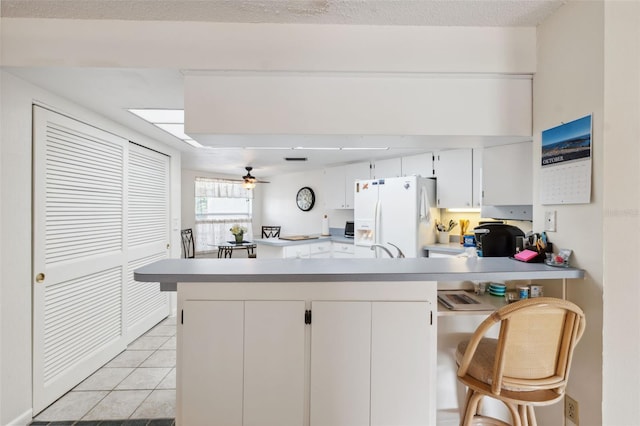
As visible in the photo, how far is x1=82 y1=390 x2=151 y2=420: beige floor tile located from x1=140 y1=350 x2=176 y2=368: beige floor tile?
→ 36cm

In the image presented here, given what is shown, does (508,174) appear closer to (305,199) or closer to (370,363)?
(370,363)

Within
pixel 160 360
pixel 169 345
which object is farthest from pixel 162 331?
pixel 160 360

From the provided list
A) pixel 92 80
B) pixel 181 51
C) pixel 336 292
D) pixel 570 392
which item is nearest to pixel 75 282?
pixel 92 80

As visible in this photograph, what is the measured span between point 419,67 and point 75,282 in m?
2.91

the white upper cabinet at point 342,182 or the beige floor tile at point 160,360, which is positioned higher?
the white upper cabinet at point 342,182

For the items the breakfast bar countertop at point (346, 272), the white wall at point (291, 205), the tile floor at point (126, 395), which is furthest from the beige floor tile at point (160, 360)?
the white wall at point (291, 205)

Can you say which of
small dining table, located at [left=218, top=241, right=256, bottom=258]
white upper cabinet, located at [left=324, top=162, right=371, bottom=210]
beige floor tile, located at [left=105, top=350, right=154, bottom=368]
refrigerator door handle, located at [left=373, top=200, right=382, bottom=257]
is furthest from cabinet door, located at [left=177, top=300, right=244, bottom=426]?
small dining table, located at [left=218, top=241, right=256, bottom=258]

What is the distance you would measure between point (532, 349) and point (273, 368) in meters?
1.21

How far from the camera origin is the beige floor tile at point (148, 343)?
2.77 m

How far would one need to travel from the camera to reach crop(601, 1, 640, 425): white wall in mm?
1333

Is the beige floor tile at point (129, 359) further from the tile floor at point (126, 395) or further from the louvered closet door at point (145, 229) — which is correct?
the louvered closet door at point (145, 229)

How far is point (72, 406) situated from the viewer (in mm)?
1959

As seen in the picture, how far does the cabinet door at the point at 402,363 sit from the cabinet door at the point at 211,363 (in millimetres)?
733

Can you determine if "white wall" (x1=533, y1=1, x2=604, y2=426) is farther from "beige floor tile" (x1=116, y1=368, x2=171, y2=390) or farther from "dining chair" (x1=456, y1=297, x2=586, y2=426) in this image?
"beige floor tile" (x1=116, y1=368, x2=171, y2=390)
